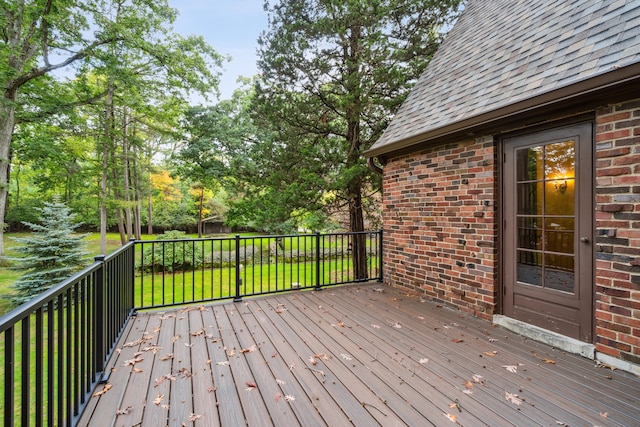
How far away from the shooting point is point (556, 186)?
268cm

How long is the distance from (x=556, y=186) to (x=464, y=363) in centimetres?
181

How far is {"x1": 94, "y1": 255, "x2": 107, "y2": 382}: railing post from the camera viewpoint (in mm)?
2051

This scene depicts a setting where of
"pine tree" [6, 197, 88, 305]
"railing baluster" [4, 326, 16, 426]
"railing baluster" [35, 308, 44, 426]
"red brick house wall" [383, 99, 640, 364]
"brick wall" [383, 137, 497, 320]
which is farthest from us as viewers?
"pine tree" [6, 197, 88, 305]

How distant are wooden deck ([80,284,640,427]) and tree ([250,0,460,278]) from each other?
3.42m

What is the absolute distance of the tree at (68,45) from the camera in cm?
712

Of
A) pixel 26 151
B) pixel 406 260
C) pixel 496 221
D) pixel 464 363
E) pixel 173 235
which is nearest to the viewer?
pixel 464 363

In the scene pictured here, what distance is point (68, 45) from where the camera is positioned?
25.9 feet

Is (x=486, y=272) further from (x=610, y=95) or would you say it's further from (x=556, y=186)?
(x=610, y=95)

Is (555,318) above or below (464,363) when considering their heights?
above

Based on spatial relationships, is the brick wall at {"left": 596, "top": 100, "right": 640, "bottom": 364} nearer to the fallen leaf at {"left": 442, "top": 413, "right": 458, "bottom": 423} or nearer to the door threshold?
the door threshold

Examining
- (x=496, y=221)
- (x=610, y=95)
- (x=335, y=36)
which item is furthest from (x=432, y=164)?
(x=335, y=36)

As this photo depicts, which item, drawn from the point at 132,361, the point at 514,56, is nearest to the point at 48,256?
the point at 132,361

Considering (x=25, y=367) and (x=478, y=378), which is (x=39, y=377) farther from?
(x=478, y=378)

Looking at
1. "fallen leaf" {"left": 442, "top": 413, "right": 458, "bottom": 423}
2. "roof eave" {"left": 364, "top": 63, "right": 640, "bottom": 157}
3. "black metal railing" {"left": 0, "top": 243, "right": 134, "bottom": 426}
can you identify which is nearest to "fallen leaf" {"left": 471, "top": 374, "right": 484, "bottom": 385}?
"fallen leaf" {"left": 442, "top": 413, "right": 458, "bottom": 423}
